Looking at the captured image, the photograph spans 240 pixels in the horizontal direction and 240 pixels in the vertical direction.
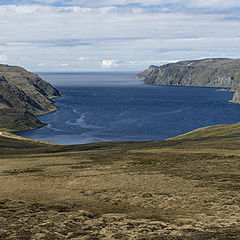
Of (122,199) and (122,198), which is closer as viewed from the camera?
(122,199)

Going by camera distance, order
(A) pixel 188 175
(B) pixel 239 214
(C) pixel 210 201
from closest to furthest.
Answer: (B) pixel 239 214 < (C) pixel 210 201 < (A) pixel 188 175

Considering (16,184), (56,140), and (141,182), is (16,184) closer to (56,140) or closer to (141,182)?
(141,182)

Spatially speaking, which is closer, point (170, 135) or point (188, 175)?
point (188, 175)

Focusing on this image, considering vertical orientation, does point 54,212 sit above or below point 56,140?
above

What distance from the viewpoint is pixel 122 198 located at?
33312 millimetres

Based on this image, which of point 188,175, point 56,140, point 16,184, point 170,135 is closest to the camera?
point 16,184

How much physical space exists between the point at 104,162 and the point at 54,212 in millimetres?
24547

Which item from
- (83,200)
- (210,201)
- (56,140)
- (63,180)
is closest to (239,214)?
(210,201)

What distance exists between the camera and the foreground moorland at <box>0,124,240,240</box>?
24406 millimetres

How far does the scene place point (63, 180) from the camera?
134 ft

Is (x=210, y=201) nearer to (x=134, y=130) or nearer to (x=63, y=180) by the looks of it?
(x=63, y=180)

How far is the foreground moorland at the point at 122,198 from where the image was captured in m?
24.4

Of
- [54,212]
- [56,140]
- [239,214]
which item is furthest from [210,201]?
[56,140]

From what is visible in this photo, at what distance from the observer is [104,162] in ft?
174
